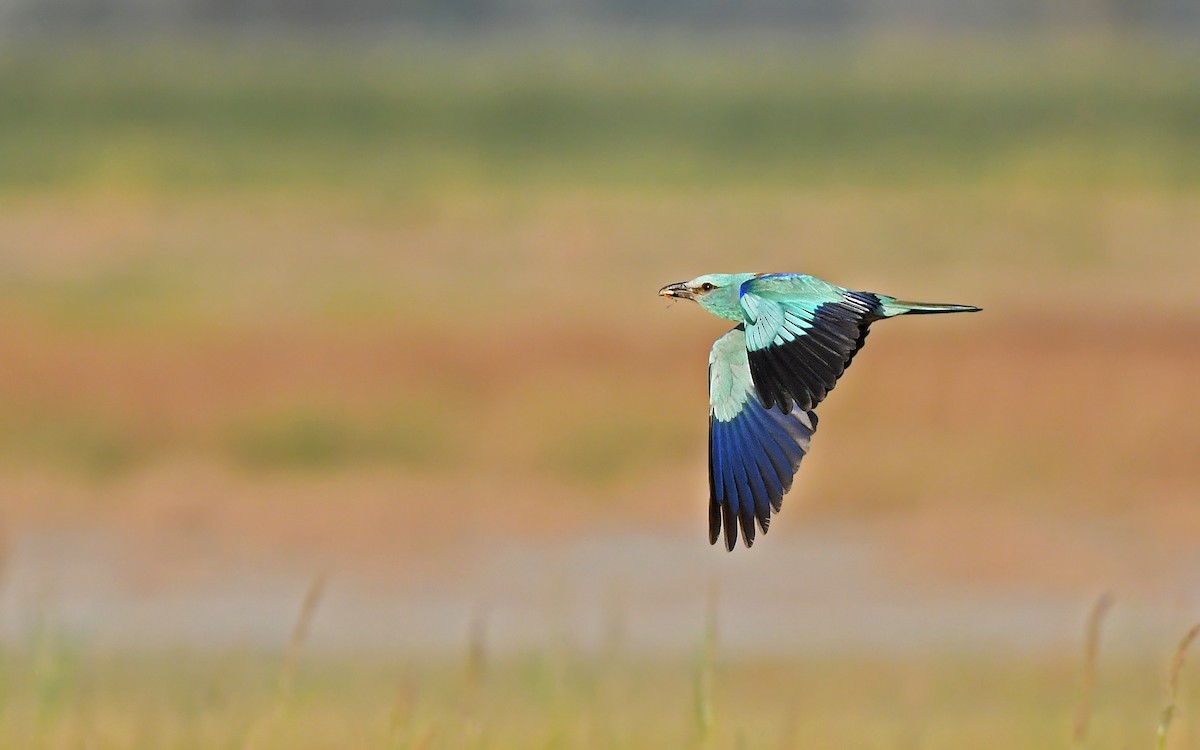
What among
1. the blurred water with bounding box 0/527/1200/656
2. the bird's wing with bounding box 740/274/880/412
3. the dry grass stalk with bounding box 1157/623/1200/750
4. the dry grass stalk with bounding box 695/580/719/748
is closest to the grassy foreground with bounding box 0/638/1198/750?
the dry grass stalk with bounding box 695/580/719/748

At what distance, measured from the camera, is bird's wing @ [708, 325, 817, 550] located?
3.37 metres

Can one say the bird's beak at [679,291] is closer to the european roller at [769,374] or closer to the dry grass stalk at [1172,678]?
the european roller at [769,374]

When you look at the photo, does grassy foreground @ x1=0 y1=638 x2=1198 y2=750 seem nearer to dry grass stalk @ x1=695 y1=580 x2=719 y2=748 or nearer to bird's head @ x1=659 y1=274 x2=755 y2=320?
dry grass stalk @ x1=695 y1=580 x2=719 y2=748

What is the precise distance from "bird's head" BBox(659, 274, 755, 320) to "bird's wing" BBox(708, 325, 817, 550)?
104 mm

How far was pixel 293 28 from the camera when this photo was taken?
63.3ft

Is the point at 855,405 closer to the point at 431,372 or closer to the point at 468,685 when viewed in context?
the point at 431,372

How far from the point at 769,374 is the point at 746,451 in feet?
0.81

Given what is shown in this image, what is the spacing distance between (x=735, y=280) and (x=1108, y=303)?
10.1m

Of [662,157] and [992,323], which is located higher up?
[662,157]

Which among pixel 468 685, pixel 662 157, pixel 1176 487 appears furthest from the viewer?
pixel 662 157

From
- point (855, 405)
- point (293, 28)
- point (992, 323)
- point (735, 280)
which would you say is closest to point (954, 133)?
point (992, 323)

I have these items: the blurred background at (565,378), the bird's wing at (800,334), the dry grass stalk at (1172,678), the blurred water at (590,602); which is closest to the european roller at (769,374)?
the bird's wing at (800,334)

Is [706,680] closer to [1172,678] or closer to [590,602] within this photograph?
[1172,678]

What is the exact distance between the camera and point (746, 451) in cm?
350
